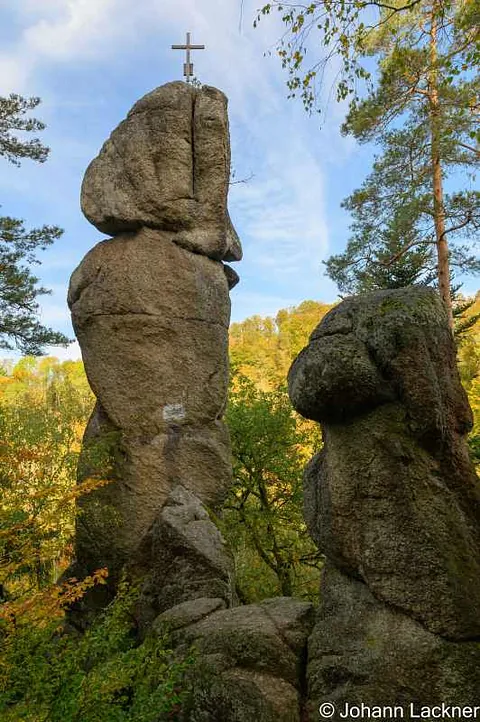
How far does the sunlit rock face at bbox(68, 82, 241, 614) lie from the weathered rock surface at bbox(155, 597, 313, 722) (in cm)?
375

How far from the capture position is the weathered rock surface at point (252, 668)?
14.1 feet

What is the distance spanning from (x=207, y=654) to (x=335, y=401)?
2282 millimetres

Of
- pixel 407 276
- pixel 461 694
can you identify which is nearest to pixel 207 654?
pixel 461 694

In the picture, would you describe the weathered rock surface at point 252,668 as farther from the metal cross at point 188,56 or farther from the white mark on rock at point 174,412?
the metal cross at point 188,56

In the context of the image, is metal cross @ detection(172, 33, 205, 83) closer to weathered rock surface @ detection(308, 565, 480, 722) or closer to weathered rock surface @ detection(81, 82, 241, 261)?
weathered rock surface @ detection(81, 82, 241, 261)

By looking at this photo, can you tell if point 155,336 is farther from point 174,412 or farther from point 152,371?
point 174,412

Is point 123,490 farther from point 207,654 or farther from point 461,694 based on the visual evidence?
point 461,694

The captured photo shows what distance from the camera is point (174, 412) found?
8.88m

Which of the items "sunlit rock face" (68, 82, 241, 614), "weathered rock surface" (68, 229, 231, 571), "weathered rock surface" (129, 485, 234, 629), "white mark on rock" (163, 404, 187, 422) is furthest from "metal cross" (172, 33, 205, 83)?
"weathered rock surface" (129, 485, 234, 629)

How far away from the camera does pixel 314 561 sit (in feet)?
42.3

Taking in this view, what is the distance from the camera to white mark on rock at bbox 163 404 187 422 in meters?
8.84

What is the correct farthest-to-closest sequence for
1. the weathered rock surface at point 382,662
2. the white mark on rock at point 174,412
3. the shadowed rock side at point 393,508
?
the white mark on rock at point 174,412 → the shadowed rock side at point 393,508 → the weathered rock surface at point 382,662

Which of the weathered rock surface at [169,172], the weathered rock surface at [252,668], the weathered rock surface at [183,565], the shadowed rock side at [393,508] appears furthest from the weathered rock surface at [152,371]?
the shadowed rock side at [393,508]

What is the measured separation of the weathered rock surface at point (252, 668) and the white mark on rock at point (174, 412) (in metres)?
4.16
